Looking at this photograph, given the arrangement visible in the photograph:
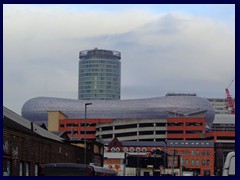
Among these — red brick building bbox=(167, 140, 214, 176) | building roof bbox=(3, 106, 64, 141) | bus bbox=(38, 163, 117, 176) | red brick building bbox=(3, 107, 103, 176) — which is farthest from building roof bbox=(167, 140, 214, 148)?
bus bbox=(38, 163, 117, 176)

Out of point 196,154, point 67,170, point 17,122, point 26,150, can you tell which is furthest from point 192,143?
point 67,170

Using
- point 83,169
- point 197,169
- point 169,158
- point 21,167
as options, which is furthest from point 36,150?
point 197,169

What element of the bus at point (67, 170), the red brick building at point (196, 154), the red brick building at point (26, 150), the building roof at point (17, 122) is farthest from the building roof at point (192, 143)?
the bus at point (67, 170)

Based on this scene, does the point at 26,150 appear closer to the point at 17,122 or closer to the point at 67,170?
the point at 17,122

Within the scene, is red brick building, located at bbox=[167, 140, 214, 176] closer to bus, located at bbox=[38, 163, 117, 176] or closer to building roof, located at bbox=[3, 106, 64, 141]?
building roof, located at bbox=[3, 106, 64, 141]

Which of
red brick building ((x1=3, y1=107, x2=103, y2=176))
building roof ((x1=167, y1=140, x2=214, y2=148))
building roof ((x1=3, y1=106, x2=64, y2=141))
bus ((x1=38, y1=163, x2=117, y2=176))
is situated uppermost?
building roof ((x1=167, y1=140, x2=214, y2=148))

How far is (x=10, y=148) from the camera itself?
132 ft

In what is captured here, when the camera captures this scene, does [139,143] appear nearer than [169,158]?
No

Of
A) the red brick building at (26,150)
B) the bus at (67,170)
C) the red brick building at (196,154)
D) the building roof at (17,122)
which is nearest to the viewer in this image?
the bus at (67,170)

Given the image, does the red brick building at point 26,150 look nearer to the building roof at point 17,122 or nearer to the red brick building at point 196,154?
the building roof at point 17,122

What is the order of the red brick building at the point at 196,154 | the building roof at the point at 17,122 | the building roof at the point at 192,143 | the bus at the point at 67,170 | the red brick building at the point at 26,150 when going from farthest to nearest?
the building roof at the point at 192,143 < the red brick building at the point at 196,154 < the building roof at the point at 17,122 < the red brick building at the point at 26,150 < the bus at the point at 67,170

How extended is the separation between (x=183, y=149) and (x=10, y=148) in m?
149

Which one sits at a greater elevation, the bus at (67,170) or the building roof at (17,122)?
the building roof at (17,122)
